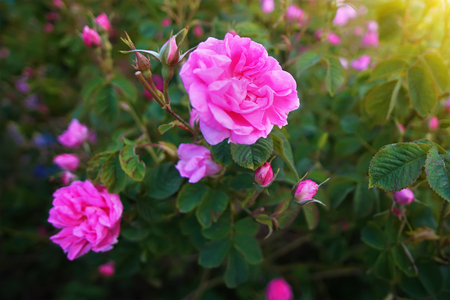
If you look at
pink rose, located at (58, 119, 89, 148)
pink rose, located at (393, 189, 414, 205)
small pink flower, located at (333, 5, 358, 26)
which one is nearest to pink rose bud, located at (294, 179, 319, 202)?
pink rose, located at (393, 189, 414, 205)

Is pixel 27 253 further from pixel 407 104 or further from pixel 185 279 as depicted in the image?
pixel 407 104

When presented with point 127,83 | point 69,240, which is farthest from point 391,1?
point 69,240

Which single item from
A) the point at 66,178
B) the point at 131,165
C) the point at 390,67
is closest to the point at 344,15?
the point at 390,67

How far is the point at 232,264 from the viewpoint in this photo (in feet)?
2.97

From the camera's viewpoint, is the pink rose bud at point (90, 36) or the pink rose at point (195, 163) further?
the pink rose bud at point (90, 36)

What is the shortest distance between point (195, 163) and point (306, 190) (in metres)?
0.28

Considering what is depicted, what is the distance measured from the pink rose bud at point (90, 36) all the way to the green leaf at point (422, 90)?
107 cm

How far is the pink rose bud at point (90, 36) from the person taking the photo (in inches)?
36.8

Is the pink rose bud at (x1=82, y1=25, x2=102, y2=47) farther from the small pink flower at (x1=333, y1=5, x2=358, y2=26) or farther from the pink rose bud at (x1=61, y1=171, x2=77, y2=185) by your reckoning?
the small pink flower at (x1=333, y1=5, x2=358, y2=26)

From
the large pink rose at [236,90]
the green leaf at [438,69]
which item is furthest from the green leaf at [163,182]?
the green leaf at [438,69]

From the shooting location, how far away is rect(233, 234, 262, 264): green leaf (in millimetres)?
889

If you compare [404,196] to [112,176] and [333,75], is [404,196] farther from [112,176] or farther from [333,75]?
[112,176]

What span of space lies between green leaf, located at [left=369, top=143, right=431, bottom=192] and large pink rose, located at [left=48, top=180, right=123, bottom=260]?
25.8 inches

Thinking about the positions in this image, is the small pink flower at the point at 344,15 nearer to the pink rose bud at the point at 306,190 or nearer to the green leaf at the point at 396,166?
the green leaf at the point at 396,166
